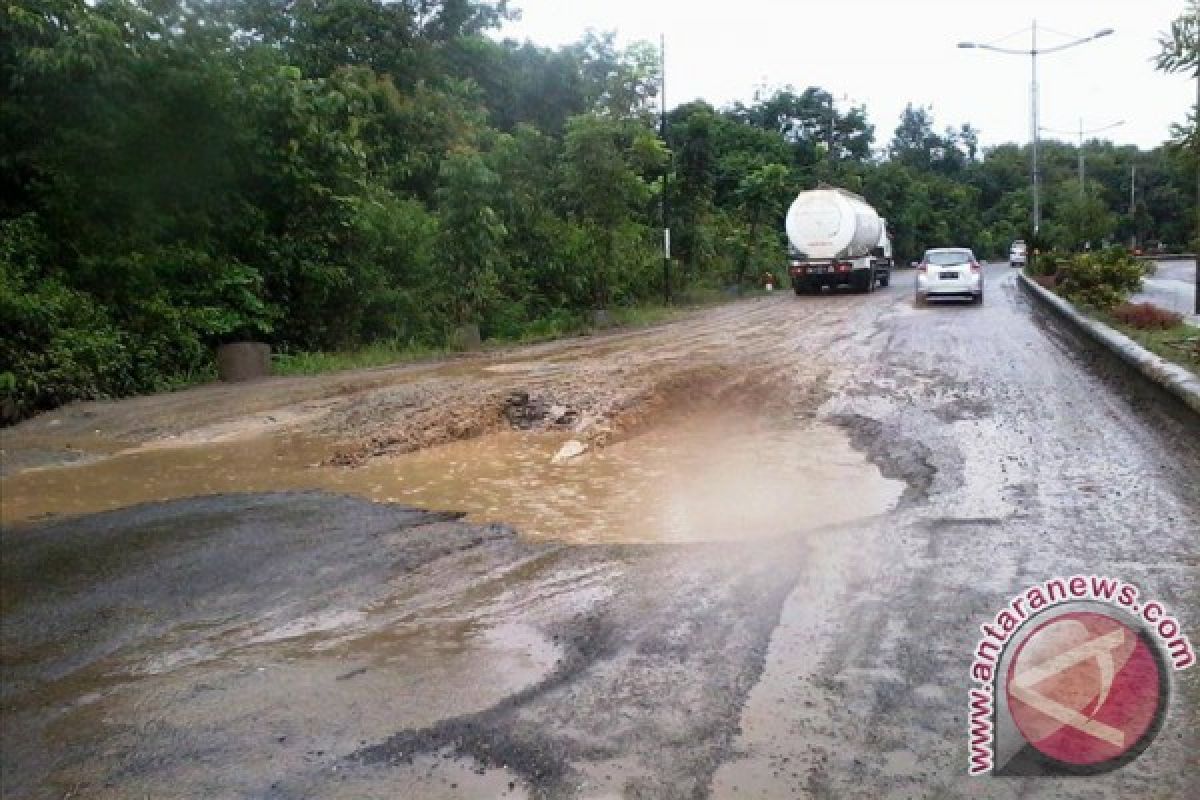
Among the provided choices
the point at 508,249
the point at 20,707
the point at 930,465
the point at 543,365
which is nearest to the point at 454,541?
the point at 20,707

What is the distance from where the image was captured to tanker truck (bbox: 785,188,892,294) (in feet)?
99.0

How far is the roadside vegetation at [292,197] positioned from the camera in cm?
1337

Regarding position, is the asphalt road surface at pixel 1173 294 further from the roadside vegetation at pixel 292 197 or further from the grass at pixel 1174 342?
the roadside vegetation at pixel 292 197

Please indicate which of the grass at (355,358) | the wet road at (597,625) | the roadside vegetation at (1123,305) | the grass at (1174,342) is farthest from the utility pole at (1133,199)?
the wet road at (597,625)

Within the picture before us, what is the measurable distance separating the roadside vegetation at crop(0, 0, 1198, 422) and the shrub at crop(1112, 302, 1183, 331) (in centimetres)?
215

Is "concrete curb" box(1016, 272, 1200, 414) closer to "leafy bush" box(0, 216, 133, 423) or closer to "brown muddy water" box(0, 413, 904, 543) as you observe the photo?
"brown muddy water" box(0, 413, 904, 543)

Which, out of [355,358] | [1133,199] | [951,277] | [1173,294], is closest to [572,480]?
[355,358]

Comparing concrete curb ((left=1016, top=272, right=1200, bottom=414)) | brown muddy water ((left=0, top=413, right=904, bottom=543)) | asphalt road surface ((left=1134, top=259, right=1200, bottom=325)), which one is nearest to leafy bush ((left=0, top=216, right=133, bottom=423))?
brown muddy water ((left=0, top=413, right=904, bottom=543))

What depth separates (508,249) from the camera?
22578 millimetres

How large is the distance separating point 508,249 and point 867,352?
10.5m

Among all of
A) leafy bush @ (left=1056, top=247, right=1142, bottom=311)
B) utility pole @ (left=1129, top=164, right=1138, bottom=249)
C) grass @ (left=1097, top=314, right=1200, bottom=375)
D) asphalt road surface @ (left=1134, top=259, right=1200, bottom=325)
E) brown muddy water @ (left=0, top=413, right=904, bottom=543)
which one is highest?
utility pole @ (left=1129, top=164, right=1138, bottom=249)

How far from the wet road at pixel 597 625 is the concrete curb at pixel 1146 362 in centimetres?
25

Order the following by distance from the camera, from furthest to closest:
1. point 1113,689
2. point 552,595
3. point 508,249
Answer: point 508,249 → point 552,595 → point 1113,689

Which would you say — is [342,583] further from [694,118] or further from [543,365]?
[694,118]
